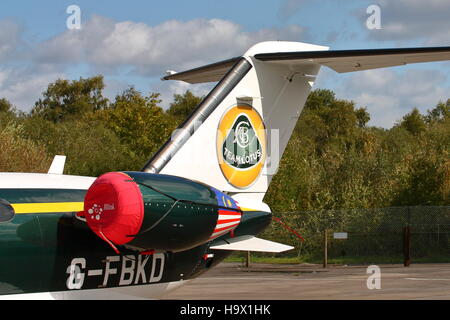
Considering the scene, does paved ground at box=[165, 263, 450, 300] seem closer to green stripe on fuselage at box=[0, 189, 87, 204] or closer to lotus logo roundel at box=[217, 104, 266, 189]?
lotus logo roundel at box=[217, 104, 266, 189]

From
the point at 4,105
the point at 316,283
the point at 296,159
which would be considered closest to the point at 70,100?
the point at 4,105

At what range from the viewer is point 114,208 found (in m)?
7.90

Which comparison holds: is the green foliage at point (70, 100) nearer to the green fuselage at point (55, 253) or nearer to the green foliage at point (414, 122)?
the green foliage at point (414, 122)

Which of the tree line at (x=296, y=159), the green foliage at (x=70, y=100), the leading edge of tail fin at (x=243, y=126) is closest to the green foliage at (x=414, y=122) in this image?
the tree line at (x=296, y=159)

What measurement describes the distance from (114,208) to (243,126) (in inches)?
141

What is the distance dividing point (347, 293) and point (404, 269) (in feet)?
27.5

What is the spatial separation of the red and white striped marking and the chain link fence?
18530 mm

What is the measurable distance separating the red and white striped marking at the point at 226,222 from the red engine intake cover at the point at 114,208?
4.35ft

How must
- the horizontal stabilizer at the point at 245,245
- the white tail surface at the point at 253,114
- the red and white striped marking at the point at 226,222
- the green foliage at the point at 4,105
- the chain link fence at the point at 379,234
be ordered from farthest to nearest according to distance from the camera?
the green foliage at the point at 4,105
the chain link fence at the point at 379,234
the white tail surface at the point at 253,114
the horizontal stabilizer at the point at 245,245
the red and white striped marking at the point at 226,222

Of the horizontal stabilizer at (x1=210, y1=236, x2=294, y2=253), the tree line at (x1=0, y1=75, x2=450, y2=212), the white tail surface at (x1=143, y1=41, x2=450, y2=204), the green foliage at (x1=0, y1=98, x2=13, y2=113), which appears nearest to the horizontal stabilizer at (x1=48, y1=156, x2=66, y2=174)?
the white tail surface at (x1=143, y1=41, x2=450, y2=204)

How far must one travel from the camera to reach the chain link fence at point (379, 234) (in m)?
27.5

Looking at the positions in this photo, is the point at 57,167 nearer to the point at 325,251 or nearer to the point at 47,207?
the point at 47,207

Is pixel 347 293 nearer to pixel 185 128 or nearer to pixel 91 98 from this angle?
pixel 185 128

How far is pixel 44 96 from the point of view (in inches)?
2896
